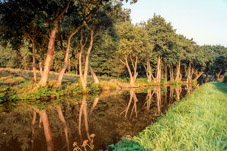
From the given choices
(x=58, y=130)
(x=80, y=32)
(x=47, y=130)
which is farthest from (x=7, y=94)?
(x=80, y=32)

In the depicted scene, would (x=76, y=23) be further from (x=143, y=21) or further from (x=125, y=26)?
(x=143, y=21)

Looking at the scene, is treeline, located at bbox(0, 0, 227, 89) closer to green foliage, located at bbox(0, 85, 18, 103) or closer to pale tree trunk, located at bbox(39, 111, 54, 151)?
green foliage, located at bbox(0, 85, 18, 103)

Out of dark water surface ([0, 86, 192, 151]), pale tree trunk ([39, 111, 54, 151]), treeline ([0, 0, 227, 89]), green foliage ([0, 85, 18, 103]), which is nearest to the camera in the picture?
pale tree trunk ([39, 111, 54, 151])

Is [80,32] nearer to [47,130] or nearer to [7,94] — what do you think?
[7,94]

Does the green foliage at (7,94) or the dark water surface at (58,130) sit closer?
the dark water surface at (58,130)

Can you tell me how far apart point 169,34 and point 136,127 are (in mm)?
33854

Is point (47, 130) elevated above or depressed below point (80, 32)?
below

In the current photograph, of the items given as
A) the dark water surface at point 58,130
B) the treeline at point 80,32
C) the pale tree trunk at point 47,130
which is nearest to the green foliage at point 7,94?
the treeline at point 80,32

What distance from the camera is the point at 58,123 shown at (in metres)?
8.97

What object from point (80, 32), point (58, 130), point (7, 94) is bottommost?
point (58, 130)

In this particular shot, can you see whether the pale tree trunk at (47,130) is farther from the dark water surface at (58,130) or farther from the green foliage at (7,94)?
the green foliage at (7,94)

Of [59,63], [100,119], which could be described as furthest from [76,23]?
[59,63]

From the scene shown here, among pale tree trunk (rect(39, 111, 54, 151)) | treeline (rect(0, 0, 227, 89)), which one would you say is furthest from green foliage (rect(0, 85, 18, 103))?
pale tree trunk (rect(39, 111, 54, 151))

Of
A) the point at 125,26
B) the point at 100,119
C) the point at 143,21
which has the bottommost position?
the point at 100,119
